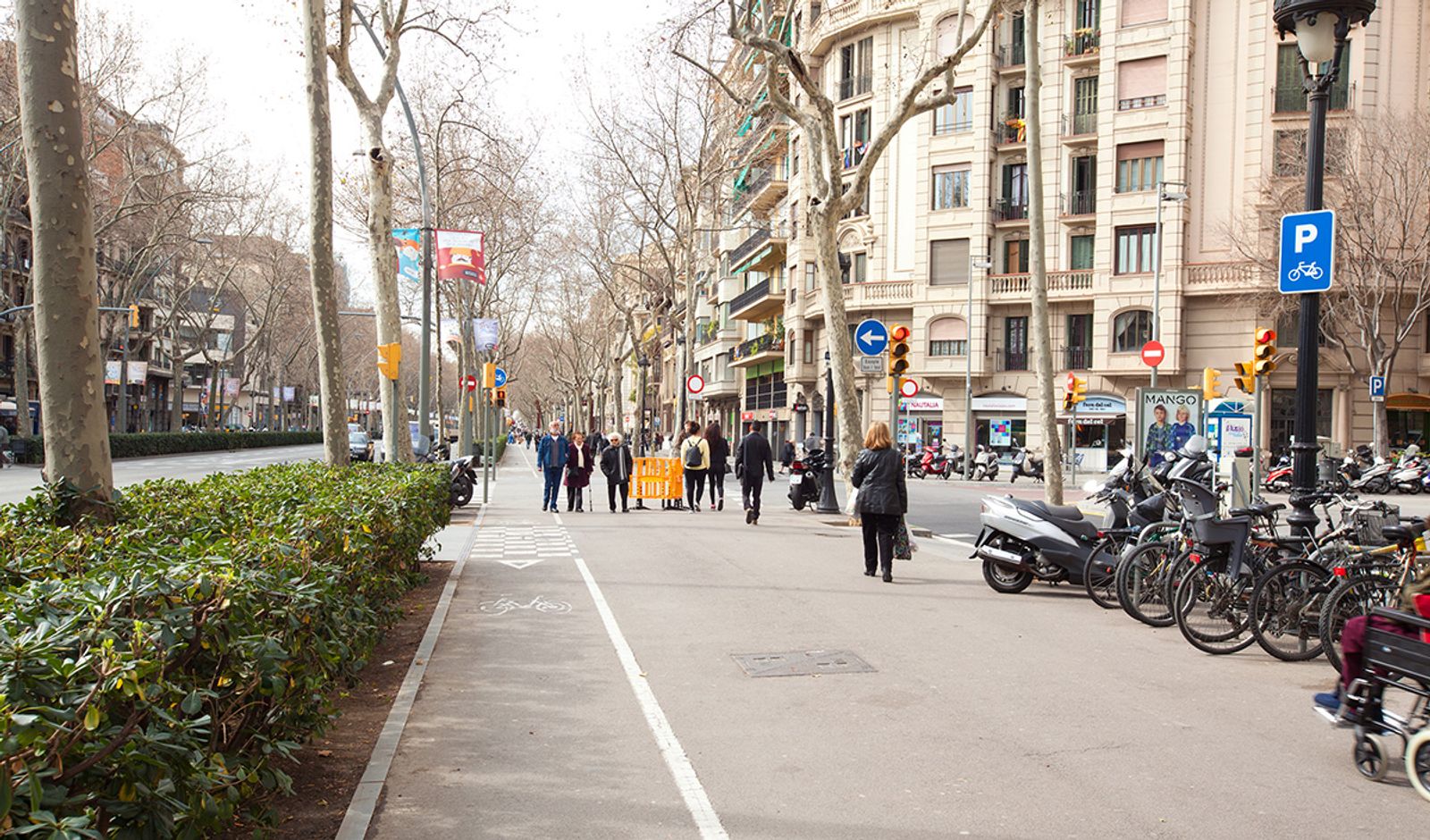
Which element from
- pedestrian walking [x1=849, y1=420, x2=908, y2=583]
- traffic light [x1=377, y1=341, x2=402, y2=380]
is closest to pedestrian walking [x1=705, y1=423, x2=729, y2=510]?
traffic light [x1=377, y1=341, x2=402, y2=380]

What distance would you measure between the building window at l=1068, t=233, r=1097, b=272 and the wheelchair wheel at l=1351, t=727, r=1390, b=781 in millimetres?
39709

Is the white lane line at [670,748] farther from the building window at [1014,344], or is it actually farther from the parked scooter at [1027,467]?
the building window at [1014,344]

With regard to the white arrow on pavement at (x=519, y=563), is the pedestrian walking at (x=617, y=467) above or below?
above

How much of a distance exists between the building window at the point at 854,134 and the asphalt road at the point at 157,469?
24.2 metres

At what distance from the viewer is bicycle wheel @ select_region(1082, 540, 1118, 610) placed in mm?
10086

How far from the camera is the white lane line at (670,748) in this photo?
15.3ft

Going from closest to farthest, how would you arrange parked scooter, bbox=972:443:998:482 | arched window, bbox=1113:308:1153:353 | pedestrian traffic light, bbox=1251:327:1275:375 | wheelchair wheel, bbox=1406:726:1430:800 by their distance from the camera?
wheelchair wheel, bbox=1406:726:1430:800 → pedestrian traffic light, bbox=1251:327:1275:375 → parked scooter, bbox=972:443:998:482 → arched window, bbox=1113:308:1153:353

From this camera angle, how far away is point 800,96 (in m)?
47.2

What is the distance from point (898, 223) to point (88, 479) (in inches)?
1609

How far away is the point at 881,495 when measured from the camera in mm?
11781

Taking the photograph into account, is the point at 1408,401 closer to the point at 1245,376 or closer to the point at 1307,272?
the point at 1245,376

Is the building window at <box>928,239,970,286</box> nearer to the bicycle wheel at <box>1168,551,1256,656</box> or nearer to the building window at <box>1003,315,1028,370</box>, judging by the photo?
the building window at <box>1003,315,1028,370</box>

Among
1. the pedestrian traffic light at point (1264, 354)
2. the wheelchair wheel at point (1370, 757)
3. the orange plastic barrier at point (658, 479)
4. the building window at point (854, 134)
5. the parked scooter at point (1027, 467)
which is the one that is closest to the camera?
the wheelchair wheel at point (1370, 757)

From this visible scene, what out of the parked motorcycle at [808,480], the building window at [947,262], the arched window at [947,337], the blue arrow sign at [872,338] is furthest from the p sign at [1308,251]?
the building window at [947,262]
